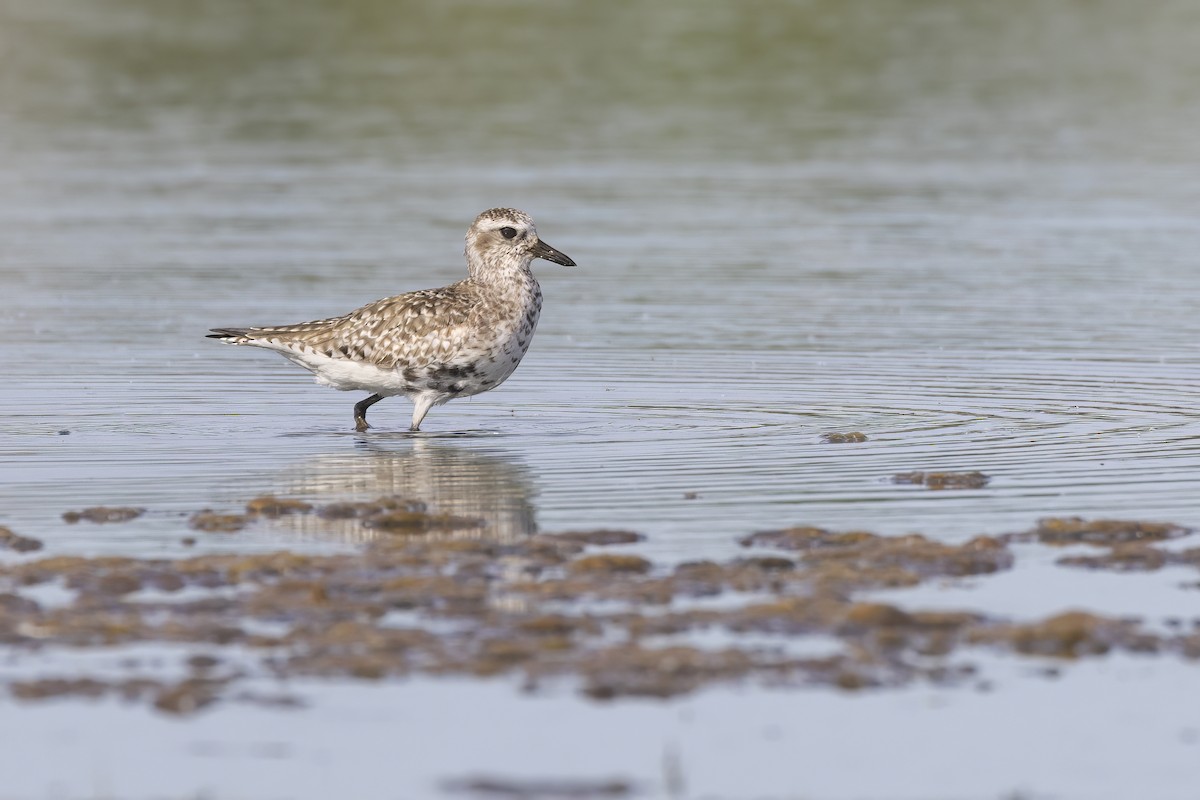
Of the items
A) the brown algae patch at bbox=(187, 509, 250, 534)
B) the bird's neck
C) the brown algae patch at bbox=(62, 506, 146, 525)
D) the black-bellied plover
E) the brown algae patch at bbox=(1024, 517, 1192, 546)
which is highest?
the bird's neck

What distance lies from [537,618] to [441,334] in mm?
7295

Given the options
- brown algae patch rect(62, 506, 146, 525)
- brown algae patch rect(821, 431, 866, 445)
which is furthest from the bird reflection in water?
brown algae patch rect(821, 431, 866, 445)

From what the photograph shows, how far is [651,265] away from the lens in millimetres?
27688

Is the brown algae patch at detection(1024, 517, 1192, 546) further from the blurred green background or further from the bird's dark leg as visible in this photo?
the blurred green background

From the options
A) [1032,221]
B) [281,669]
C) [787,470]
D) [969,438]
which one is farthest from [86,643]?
[1032,221]

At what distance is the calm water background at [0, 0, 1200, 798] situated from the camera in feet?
47.6

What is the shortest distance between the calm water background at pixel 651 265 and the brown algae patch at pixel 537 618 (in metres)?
0.43

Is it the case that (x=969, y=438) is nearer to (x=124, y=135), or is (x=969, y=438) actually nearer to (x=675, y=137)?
(x=675, y=137)

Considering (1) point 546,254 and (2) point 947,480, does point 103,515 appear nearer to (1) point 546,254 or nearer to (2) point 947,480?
(2) point 947,480

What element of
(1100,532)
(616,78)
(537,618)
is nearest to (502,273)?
(1100,532)

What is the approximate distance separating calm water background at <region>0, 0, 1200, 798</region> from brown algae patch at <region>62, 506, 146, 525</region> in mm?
159

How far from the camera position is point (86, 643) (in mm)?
10430

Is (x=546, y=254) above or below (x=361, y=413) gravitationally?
above

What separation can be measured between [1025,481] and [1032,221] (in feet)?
55.1
